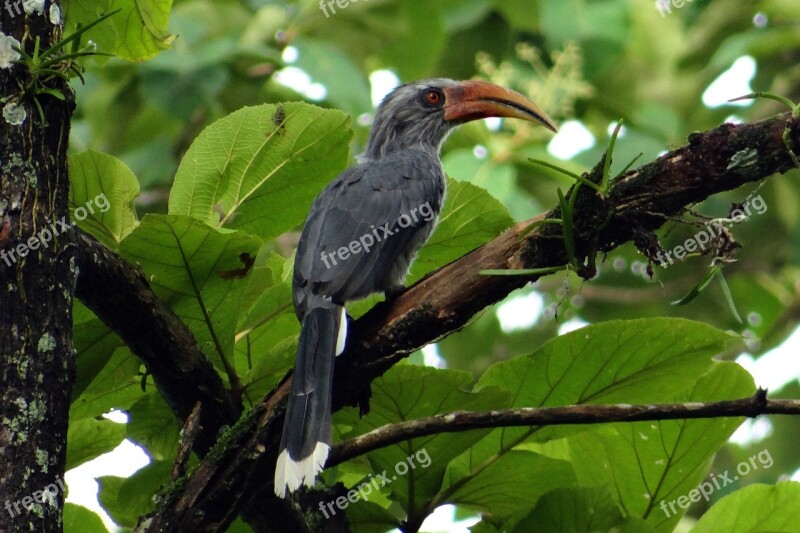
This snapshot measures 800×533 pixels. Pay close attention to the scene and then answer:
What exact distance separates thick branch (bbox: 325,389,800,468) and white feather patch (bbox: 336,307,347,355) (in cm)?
51

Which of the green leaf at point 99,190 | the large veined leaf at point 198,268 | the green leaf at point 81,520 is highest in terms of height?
the green leaf at point 99,190

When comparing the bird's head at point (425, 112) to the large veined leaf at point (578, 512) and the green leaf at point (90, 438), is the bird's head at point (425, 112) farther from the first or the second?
the large veined leaf at point (578, 512)

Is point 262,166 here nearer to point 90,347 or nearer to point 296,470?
point 90,347

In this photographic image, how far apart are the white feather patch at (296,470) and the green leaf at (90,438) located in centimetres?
75

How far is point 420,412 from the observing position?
8.94 feet

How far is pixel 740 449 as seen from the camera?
7.32 m

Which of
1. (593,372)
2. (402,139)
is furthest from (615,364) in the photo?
(402,139)

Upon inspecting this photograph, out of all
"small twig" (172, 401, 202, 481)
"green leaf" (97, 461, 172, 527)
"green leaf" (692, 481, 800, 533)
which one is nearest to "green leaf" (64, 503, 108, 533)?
"green leaf" (97, 461, 172, 527)

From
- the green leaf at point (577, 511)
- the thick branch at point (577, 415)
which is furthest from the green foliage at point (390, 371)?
the thick branch at point (577, 415)

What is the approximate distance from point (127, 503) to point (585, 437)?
136cm

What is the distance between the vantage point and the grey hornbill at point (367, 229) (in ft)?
8.42

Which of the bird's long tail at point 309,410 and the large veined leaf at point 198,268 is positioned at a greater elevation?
the large veined leaf at point 198,268

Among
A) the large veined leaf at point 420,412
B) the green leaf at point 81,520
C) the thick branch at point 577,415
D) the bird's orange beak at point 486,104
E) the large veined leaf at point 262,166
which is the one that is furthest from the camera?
the bird's orange beak at point 486,104

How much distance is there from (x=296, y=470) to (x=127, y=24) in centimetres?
160
